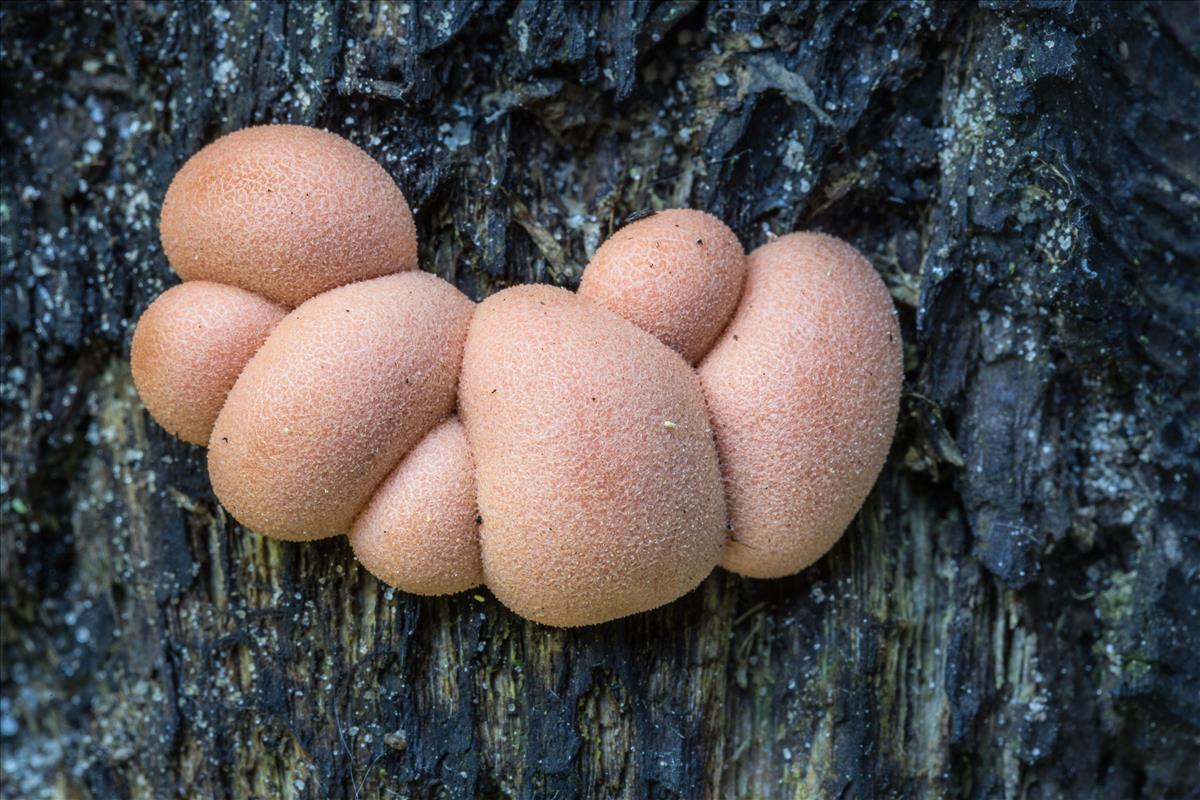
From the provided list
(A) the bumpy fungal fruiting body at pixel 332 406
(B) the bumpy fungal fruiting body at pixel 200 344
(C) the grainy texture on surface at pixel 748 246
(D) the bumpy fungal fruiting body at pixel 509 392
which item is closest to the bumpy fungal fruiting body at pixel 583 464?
(D) the bumpy fungal fruiting body at pixel 509 392

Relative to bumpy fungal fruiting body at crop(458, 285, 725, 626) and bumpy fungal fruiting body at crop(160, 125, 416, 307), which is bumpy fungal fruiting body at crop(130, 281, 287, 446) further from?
bumpy fungal fruiting body at crop(458, 285, 725, 626)

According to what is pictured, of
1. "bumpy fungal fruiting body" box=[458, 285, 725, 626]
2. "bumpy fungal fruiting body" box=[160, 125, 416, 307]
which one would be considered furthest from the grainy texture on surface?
"bumpy fungal fruiting body" box=[458, 285, 725, 626]

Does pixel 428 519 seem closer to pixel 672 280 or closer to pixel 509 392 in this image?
pixel 509 392

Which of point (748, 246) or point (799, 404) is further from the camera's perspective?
point (748, 246)

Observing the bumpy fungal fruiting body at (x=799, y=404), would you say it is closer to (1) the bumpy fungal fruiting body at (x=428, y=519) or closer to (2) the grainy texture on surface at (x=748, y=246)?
(2) the grainy texture on surface at (x=748, y=246)

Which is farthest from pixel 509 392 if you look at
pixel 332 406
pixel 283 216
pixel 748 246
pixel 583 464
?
pixel 748 246

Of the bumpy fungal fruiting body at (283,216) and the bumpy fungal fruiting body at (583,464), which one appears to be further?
the bumpy fungal fruiting body at (283,216)
